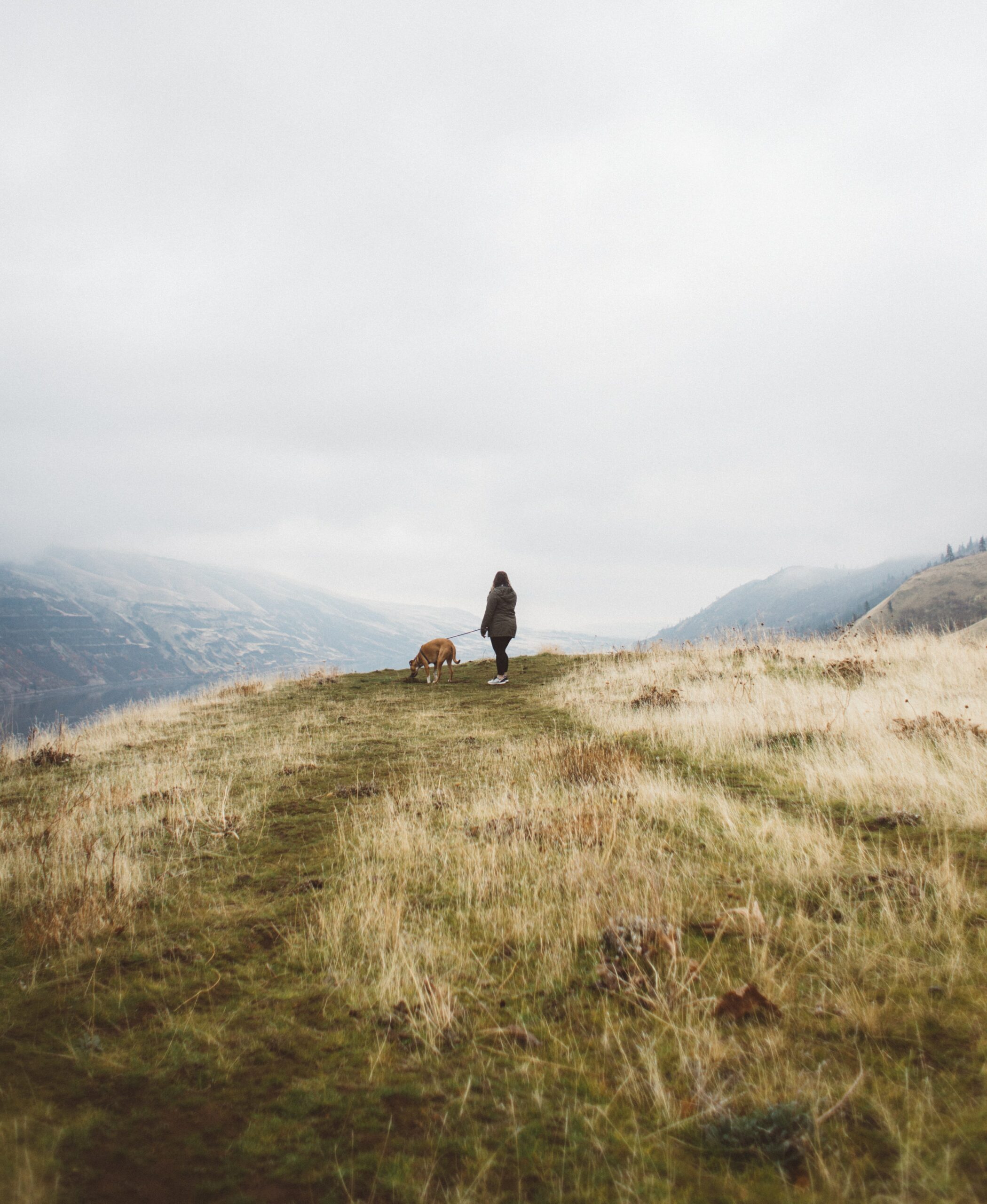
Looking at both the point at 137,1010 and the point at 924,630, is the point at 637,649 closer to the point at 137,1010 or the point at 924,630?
the point at 924,630

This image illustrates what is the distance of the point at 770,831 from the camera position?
5.05 m

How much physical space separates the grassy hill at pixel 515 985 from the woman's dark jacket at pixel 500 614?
11.2 metres

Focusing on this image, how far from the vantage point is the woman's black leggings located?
18484mm

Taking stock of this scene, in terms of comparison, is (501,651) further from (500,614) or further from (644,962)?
(644,962)

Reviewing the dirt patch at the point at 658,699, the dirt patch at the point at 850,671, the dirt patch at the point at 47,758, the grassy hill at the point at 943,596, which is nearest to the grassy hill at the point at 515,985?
the dirt patch at the point at 47,758

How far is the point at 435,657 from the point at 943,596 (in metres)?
137

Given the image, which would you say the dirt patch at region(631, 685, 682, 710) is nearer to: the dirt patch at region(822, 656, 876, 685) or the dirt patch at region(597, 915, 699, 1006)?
the dirt patch at region(822, 656, 876, 685)

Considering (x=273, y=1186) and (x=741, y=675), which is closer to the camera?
(x=273, y=1186)

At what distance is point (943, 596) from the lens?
396 feet

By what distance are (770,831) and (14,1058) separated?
510 centimetres

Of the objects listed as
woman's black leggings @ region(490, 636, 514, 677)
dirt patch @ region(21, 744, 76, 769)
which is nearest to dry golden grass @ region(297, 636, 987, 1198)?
dirt patch @ region(21, 744, 76, 769)

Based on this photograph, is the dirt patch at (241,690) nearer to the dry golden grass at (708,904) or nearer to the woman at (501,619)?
the woman at (501,619)

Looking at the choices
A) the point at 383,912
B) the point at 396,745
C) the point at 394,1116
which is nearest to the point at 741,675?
the point at 396,745

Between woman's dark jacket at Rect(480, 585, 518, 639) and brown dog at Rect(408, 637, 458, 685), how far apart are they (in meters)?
1.81
